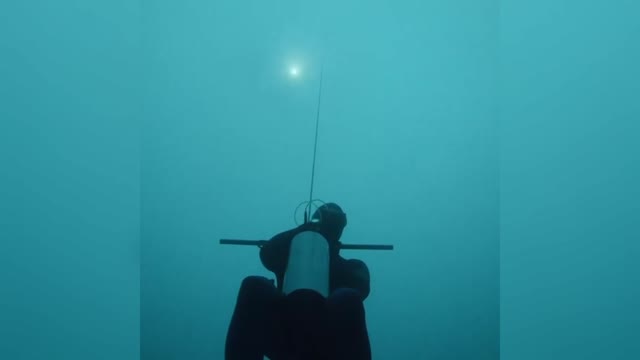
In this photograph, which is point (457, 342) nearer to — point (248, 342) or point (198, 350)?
point (198, 350)

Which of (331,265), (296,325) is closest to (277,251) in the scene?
(331,265)

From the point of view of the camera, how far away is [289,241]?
57.6 inches

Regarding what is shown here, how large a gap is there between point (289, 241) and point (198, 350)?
14.9 feet

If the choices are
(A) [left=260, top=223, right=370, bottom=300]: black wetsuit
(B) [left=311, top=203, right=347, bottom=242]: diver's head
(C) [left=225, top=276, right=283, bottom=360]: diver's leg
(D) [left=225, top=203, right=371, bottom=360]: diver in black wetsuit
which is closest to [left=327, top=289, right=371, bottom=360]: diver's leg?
(D) [left=225, top=203, right=371, bottom=360]: diver in black wetsuit

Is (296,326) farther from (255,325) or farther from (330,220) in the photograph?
(330,220)

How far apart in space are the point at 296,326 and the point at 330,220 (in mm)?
646

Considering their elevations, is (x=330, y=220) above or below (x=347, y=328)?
above

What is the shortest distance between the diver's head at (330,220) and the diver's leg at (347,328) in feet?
1.80

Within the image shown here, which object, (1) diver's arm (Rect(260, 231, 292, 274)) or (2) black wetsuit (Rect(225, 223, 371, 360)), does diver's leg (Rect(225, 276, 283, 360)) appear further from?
(1) diver's arm (Rect(260, 231, 292, 274))

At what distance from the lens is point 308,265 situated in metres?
1.23

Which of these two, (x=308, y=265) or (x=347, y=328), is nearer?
(x=347, y=328)

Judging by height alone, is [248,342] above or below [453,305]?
above

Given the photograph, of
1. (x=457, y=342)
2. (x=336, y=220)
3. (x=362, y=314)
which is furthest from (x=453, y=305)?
(x=362, y=314)

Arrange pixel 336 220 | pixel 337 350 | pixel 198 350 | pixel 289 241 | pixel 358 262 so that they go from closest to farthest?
pixel 337 350, pixel 289 241, pixel 358 262, pixel 336 220, pixel 198 350
